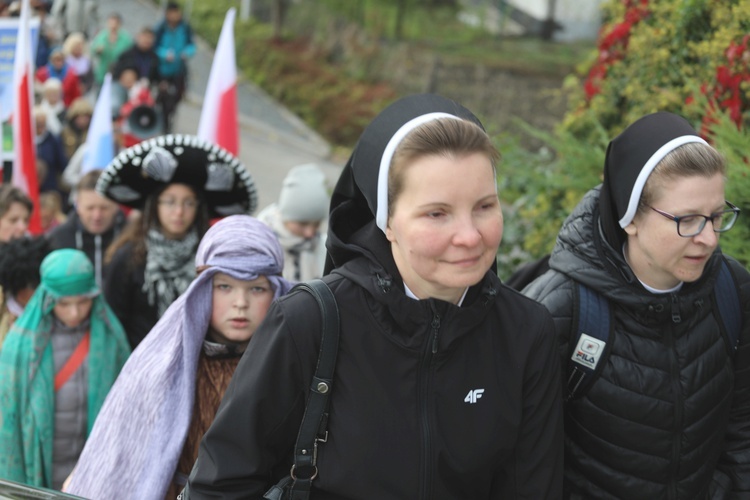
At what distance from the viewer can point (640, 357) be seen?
9.34ft

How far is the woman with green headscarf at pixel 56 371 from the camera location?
427 centimetres

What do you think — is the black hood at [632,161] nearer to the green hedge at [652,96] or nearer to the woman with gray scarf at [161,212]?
the green hedge at [652,96]

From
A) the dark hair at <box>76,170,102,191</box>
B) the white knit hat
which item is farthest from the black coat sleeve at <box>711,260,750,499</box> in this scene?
the dark hair at <box>76,170,102,191</box>

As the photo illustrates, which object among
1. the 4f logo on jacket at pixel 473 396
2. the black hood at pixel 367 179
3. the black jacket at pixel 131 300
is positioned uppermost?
the black hood at pixel 367 179

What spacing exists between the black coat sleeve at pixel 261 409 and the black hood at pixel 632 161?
1036mm

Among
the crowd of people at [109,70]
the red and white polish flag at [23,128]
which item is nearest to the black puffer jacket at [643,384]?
the red and white polish flag at [23,128]

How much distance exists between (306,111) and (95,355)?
49.7ft

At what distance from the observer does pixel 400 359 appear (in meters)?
2.34

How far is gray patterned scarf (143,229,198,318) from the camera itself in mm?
4918

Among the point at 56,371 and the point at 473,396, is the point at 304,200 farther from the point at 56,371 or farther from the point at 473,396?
the point at 473,396

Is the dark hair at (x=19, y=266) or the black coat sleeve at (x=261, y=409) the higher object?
the black coat sleeve at (x=261, y=409)

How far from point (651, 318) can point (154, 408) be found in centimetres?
162

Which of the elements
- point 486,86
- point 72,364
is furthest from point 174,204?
point 486,86

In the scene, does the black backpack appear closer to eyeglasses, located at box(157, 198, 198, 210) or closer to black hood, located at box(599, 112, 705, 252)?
black hood, located at box(599, 112, 705, 252)
